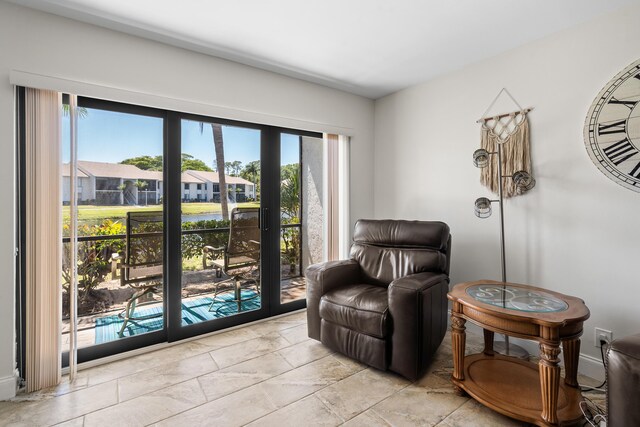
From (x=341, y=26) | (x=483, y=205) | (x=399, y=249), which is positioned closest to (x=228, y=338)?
(x=399, y=249)

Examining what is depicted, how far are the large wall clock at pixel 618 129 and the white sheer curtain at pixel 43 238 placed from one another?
3711 mm

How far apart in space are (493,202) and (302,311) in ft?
7.32

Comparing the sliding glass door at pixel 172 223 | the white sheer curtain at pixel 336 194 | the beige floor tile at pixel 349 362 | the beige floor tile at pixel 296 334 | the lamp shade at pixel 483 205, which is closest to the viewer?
the beige floor tile at pixel 349 362

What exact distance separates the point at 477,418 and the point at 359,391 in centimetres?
68

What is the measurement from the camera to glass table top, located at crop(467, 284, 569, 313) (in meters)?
1.73

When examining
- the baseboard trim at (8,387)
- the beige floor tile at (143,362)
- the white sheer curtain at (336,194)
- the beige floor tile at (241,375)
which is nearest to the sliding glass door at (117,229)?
the beige floor tile at (143,362)

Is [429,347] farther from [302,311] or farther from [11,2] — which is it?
[11,2]

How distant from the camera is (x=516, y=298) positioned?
1896mm

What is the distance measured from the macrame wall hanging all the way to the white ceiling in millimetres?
574

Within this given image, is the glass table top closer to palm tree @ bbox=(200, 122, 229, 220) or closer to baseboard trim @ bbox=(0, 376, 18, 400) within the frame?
palm tree @ bbox=(200, 122, 229, 220)

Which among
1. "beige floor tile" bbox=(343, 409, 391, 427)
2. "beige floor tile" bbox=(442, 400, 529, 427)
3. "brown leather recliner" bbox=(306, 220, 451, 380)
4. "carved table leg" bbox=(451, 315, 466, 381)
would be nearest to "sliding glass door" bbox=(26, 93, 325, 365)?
"brown leather recliner" bbox=(306, 220, 451, 380)

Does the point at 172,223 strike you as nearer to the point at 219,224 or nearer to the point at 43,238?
the point at 219,224

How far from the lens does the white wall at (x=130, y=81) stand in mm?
1967

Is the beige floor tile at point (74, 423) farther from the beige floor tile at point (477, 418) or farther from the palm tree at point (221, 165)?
the beige floor tile at point (477, 418)
